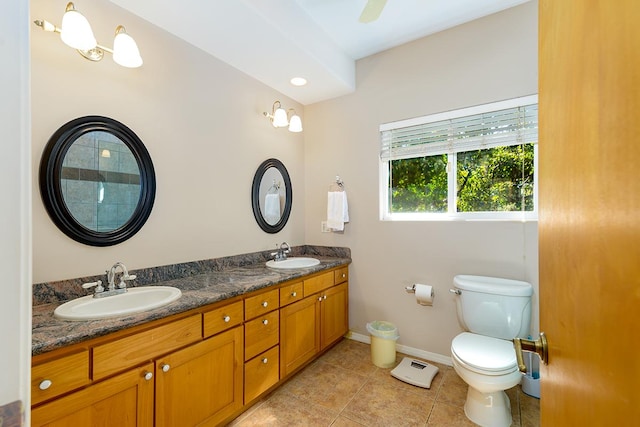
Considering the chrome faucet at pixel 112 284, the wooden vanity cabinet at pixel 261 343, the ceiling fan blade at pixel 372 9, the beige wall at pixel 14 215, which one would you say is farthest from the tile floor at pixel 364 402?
the ceiling fan blade at pixel 372 9

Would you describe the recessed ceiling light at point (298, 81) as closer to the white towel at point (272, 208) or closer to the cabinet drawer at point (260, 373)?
the white towel at point (272, 208)

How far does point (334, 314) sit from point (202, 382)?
131cm

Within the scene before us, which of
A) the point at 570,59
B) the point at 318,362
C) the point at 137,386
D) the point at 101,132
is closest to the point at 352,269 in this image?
the point at 318,362

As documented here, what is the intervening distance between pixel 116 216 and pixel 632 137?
76.6 inches

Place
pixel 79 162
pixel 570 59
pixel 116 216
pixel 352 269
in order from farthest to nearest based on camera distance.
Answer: pixel 352 269
pixel 116 216
pixel 79 162
pixel 570 59

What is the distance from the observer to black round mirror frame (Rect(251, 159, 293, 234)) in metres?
2.44

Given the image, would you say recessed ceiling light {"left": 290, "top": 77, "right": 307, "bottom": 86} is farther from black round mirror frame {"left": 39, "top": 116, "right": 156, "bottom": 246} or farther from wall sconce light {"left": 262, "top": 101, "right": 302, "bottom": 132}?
black round mirror frame {"left": 39, "top": 116, "right": 156, "bottom": 246}

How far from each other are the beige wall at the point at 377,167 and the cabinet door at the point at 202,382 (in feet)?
4.62

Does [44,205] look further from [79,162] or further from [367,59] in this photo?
[367,59]

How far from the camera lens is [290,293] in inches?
78.8

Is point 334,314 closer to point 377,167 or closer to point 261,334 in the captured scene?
point 261,334

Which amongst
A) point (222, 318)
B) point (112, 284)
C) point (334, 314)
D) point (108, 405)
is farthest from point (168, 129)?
point (334, 314)

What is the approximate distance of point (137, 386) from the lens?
1.17 m

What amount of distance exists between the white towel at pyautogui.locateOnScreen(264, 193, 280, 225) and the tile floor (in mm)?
1301
